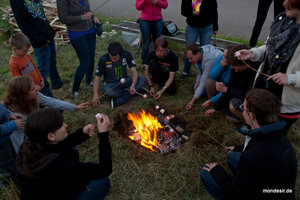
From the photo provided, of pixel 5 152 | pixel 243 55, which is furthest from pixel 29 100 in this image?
pixel 243 55

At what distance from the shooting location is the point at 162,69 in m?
5.40

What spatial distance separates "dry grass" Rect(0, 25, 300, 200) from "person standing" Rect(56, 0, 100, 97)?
88 cm

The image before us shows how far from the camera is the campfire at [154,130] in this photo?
389cm

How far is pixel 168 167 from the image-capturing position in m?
3.51

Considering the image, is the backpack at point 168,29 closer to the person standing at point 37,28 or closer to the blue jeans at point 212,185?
the person standing at point 37,28

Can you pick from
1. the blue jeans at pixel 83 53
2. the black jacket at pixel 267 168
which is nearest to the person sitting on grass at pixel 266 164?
the black jacket at pixel 267 168

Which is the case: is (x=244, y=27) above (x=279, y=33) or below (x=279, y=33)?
below

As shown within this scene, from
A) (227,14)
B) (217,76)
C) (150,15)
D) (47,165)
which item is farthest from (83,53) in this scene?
(227,14)

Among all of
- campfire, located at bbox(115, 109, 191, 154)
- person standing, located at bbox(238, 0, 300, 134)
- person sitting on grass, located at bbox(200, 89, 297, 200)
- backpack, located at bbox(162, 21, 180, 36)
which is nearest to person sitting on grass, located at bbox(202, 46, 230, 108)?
campfire, located at bbox(115, 109, 191, 154)

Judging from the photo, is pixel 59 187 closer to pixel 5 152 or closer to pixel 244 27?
pixel 5 152

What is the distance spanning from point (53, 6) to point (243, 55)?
29.3 ft

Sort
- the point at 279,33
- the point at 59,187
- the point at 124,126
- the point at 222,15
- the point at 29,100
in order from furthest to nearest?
the point at 222,15 < the point at 124,126 < the point at 29,100 < the point at 279,33 < the point at 59,187

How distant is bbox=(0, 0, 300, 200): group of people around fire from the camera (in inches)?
79.2

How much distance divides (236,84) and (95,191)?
10.3ft
